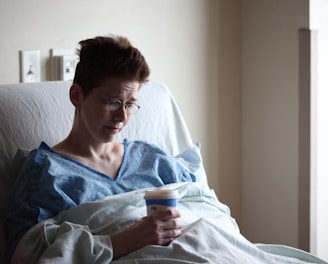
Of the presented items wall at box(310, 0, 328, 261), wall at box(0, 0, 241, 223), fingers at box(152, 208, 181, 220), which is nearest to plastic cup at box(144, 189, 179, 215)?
fingers at box(152, 208, 181, 220)

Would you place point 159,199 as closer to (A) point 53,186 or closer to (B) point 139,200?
(B) point 139,200

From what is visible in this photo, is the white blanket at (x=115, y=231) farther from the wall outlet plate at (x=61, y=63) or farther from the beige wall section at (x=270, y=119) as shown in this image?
the beige wall section at (x=270, y=119)

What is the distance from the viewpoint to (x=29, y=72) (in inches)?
87.0

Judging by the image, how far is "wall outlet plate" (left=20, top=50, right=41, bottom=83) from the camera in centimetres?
218

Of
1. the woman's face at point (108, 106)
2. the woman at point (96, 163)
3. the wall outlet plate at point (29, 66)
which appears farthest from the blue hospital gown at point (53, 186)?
the wall outlet plate at point (29, 66)

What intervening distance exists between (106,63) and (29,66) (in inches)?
19.1

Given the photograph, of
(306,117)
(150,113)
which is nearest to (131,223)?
(150,113)

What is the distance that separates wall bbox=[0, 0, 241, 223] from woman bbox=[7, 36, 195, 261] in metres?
0.41

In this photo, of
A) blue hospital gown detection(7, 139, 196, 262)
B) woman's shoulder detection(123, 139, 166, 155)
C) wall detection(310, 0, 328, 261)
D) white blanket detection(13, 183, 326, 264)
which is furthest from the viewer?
wall detection(310, 0, 328, 261)

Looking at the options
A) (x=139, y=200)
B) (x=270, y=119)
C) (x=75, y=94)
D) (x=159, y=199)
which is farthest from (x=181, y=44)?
(x=159, y=199)

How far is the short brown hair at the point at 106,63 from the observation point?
5.94ft

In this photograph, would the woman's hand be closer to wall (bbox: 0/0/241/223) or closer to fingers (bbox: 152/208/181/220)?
fingers (bbox: 152/208/181/220)

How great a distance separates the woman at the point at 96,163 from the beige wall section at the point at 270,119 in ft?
3.16

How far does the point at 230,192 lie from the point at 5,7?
1.33m
